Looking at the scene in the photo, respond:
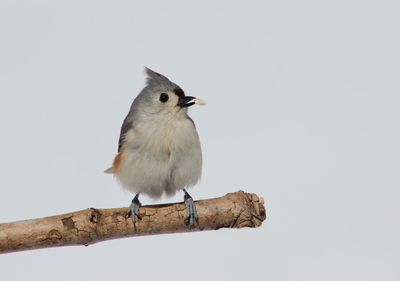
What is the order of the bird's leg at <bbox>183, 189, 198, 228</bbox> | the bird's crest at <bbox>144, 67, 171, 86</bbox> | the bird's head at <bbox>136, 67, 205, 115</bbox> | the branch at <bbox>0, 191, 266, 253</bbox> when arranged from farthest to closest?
the bird's crest at <bbox>144, 67, 171, 86</bbox>
the bird's head at <bbox>136, 67, 205, 115</bbox>
the bird's leg at <bbox>183, 189, 198, 228</bbox>
the branch at <bbox>0, 191, 266, 253</bbox>

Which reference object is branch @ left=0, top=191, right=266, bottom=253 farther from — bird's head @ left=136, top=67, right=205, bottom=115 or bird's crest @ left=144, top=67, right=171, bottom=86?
bird's crest @ left=144, top=67, right=171, bottom=86

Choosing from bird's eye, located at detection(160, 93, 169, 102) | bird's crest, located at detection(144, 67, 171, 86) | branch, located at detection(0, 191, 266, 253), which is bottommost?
branch, located at detection(0, 191, 266, 253)

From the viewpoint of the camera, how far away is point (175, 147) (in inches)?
141

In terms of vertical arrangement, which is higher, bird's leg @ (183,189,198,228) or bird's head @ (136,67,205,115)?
bird's head @ (136,67,205,115)

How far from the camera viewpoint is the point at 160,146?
11.7ft

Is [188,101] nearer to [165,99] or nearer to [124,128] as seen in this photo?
[165,99]

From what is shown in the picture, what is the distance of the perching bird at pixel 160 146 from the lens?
3.58 metres

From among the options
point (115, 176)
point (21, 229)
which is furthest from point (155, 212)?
point (21, 229)

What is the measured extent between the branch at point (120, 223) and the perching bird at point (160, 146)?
3.0 inches

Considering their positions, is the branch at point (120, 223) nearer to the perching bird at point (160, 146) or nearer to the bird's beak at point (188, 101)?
the perching bird at point (160, 146)

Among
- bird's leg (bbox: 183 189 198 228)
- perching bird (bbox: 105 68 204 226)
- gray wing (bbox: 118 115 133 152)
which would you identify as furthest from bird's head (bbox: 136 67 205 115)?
bird's leg (bbox: 183 189 198 228)

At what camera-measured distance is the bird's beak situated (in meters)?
3.57

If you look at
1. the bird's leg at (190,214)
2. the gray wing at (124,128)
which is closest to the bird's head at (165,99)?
the gray wing at (124,128)

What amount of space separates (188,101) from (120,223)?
3.25ft
